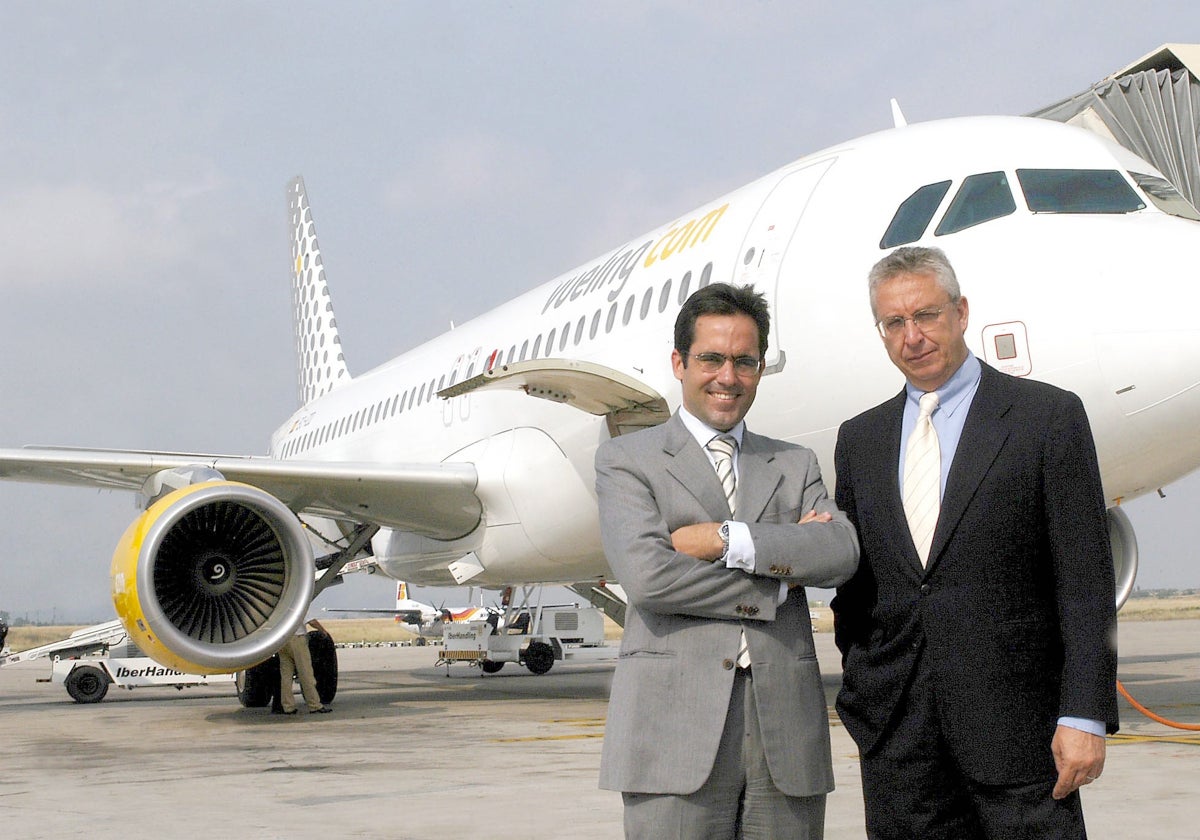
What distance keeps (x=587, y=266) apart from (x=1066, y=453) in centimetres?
910

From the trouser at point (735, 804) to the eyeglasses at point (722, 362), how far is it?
645 mm

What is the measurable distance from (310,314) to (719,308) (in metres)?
20.3

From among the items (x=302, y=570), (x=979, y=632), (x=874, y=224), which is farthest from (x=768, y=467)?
(x=302, y=570)

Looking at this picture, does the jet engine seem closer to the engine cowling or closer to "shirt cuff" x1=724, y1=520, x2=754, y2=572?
the engine cowling

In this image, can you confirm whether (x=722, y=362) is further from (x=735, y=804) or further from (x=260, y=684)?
(x=260, y=684)

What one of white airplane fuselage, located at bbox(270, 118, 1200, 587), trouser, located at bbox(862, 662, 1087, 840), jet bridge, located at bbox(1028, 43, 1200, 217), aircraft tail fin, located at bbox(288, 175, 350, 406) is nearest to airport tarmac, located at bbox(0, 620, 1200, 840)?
white airplane fuselage, located at bbox(270, 118, 1200, 587)

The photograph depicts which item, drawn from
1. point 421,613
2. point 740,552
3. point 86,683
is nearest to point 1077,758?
point 740,552

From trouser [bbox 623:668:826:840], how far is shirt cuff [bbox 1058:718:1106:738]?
0.52 metres

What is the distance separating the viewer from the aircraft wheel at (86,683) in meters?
14.1

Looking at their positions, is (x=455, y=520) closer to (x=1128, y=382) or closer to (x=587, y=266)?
(x=587, y=266)

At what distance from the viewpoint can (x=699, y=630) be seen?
8.41 feet

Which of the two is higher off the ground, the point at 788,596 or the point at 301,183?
the point at 301,183

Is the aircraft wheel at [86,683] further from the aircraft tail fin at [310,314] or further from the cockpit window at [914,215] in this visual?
the cockpit window at [914,215]

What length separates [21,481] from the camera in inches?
449
